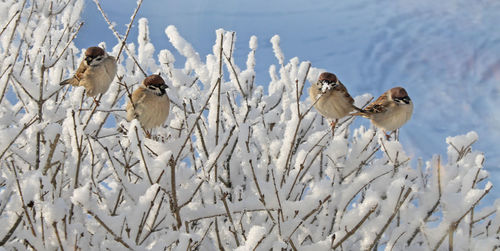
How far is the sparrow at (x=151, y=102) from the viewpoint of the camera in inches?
154

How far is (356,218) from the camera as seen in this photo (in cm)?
276

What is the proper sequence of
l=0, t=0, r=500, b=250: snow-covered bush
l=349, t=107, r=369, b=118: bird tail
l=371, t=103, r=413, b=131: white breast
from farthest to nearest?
l=349, t=107, r=369, b=118: bird tail → l=371, t=103, r=413, b=131: white breast → l=0, t=0, r=500, b=250: snow-covered bush

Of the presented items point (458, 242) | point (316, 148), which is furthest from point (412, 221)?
point (316, 148)

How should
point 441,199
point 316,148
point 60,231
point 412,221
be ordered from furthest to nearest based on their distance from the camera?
point 316,148, point 412,221, point 441,199, point 60,231

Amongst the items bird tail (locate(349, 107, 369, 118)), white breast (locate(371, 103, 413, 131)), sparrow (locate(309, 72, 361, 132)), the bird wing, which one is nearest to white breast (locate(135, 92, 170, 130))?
sparrow (locate(309, 72, 361, 132))

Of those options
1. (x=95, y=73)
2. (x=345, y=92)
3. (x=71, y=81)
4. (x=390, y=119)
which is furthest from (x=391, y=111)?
(x=71, y=81)

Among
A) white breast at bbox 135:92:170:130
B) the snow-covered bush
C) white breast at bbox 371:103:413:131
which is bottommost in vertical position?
the snow-covered bush

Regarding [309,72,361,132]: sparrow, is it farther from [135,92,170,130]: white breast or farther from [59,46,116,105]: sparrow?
[59,46,116,105]: sparrow

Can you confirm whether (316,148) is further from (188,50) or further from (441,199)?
(188,50)

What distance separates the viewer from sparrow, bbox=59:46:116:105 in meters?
4.45

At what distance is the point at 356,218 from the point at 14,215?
196 centimetres

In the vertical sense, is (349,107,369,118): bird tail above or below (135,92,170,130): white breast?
above

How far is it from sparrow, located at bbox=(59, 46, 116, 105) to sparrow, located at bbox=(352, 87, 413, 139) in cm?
237

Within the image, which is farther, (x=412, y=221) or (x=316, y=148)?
(x=316, y=148)
